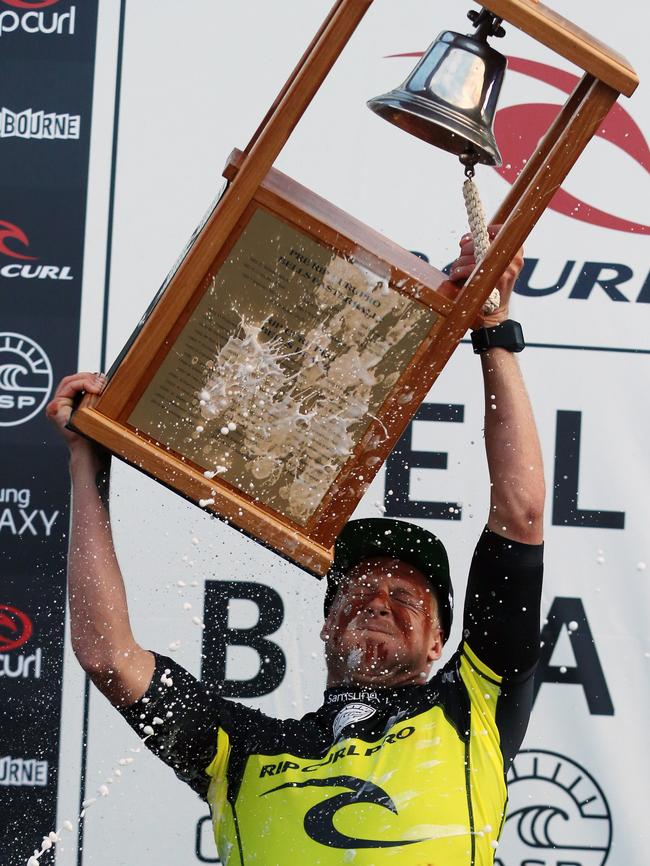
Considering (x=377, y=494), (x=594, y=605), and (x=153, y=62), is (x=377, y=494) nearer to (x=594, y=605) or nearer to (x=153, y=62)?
(x=594, y=605)

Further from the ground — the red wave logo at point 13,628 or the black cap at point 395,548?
the black cap at point 395,548

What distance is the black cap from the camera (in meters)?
2.36

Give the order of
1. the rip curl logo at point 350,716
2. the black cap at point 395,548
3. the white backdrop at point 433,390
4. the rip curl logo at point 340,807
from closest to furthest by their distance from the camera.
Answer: the rip curl logo at point 340,807 → the rip curl logo at point 350,716 → the black cap at point 395,548 → the white backdrop at point 433,390

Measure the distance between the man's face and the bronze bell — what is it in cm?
88

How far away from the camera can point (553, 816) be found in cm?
259

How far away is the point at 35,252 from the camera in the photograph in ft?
8.52

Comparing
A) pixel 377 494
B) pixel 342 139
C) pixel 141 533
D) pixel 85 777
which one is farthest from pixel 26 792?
pixel 342 139

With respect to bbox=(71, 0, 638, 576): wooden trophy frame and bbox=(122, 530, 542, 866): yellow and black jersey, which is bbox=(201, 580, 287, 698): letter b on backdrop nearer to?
bbox=(122, 530, 542, 866): yellow and black jersey

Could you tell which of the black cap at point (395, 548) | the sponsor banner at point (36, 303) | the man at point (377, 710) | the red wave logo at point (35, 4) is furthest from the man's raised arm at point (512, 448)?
the red wave logo at point (35, 4)

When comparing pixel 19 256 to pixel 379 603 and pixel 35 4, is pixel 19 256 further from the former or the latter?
pixel 379 603

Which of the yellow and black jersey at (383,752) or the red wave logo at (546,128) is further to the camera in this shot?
the red wave logo at (546,128)

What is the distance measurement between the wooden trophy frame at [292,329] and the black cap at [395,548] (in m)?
0.56

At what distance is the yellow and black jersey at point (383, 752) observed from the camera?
205cm

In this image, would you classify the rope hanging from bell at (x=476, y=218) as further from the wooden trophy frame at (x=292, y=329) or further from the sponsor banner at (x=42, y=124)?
the sponsor banner at (x=42, y=124)
